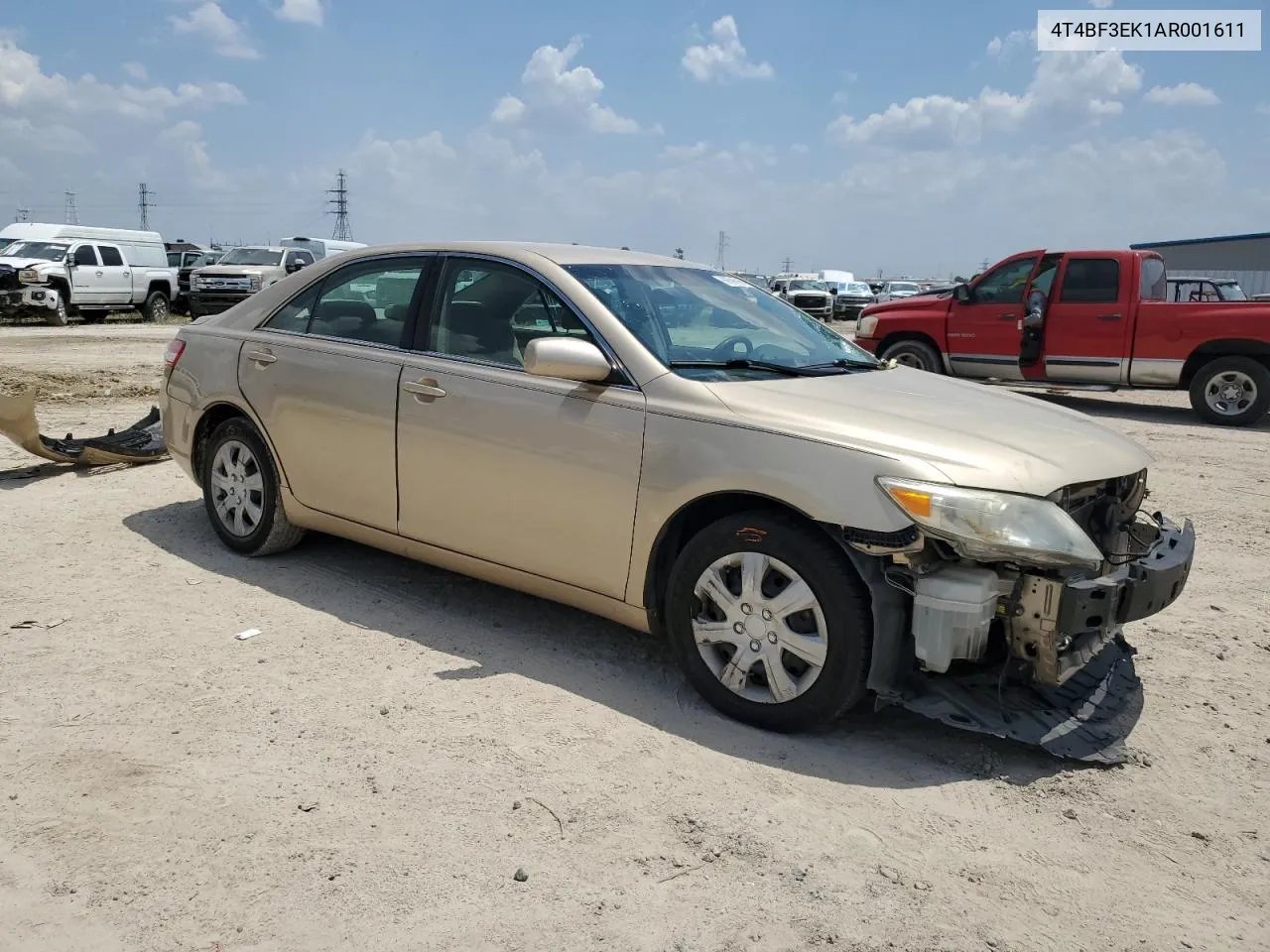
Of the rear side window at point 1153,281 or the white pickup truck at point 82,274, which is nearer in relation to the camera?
the rear side window at point 1153,281

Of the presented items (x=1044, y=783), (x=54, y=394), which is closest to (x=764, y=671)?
(x=1044, y=783)

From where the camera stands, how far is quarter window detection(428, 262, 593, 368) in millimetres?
4301

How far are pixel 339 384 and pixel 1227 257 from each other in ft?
191

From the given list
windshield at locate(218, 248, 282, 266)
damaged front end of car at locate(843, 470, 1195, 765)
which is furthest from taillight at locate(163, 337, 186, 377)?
windshield at locate(218, 248, 282, 266)

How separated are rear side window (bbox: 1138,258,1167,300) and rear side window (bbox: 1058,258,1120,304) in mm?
312

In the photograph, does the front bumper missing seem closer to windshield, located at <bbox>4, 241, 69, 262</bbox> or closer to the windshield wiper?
the windshield wiper

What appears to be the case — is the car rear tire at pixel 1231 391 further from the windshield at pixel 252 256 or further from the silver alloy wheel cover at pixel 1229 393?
the windshield at pixel 252 256

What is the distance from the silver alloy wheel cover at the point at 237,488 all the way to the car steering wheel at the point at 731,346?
2.53m

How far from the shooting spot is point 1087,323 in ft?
41.1

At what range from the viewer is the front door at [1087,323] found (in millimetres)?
12406

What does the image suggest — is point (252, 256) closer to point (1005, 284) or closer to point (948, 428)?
point (1005, 284)

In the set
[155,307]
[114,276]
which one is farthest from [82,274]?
[155,307]

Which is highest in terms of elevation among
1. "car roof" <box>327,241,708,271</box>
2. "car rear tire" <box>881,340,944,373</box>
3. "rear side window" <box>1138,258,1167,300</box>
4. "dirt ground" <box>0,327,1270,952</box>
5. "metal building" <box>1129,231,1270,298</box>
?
"metal building" <box>1129,231,1270,298</box>

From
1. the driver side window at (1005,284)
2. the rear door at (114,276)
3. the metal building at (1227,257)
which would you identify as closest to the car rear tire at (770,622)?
the driver side window at (1005,284)
